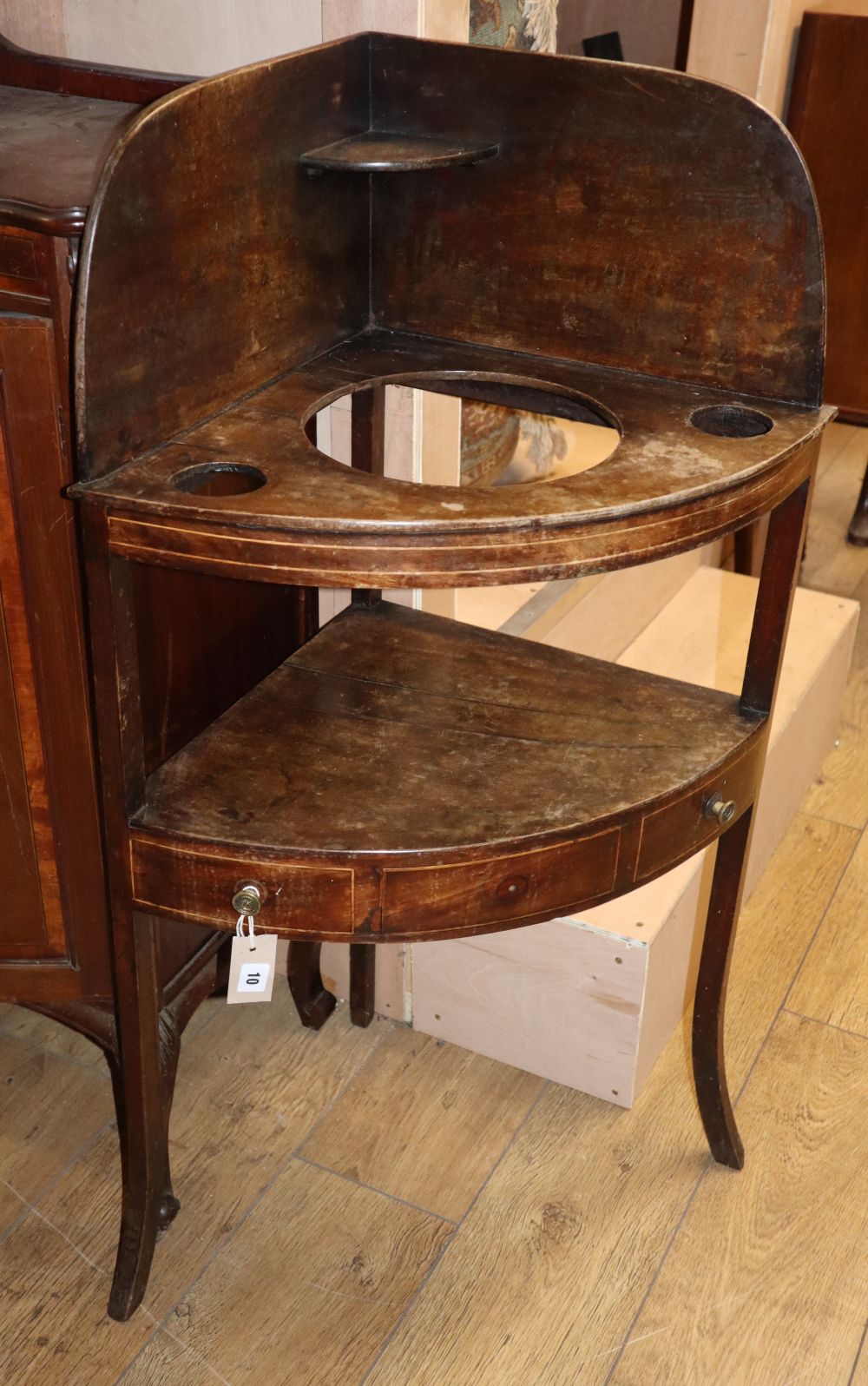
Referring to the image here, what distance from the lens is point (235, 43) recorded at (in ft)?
4.73

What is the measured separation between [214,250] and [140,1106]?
30.3 inches

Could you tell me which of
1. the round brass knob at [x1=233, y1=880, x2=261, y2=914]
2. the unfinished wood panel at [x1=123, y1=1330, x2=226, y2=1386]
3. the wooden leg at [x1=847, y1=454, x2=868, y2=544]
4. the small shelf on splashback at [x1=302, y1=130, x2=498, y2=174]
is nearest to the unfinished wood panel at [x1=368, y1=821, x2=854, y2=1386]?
the unfinished wood panel at [x1=123, y1=1330, x2=226, y2=1386]

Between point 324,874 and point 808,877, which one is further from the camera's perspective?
point 808,877

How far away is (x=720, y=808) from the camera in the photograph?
132cm

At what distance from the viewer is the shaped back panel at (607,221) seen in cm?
124

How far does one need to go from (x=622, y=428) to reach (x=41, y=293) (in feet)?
1.57

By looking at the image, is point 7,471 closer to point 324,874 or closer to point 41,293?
point 41,293

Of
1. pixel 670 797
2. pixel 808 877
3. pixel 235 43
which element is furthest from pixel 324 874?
pixel 808 877

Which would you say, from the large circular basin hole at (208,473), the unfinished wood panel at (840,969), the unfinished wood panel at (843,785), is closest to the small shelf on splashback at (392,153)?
the large circular basin hole at (208,473)

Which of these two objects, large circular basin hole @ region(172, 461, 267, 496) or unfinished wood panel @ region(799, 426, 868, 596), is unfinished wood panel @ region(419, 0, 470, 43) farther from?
unfinished wood panel @ region(799, 426, 868, 596)

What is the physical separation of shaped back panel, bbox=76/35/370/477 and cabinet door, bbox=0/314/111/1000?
91 millimetres

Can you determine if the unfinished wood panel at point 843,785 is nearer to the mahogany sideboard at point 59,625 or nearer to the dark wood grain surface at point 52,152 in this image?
the mahogany sideboard at point 59,625

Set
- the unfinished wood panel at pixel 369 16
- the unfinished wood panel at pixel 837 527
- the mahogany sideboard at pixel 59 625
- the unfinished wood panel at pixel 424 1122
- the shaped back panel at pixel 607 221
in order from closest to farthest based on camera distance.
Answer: the mahogany sideboard at pixel 59 625
the shaped back panel at pixel 607 221
the unfinished wood panel at pixel 369 16
the unfinished wood panel at pixel 424 1122
the unfinished wood panel at pixel 837 527

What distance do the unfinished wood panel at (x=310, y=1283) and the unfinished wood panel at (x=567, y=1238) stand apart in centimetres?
4
